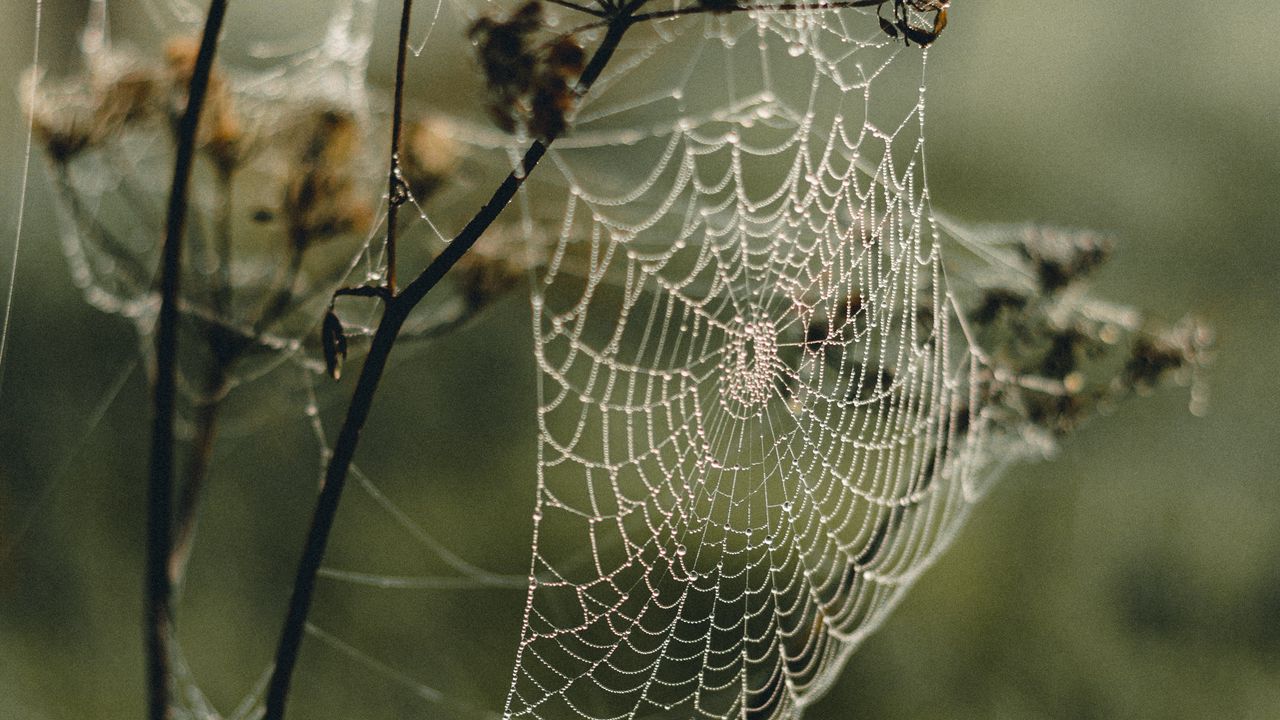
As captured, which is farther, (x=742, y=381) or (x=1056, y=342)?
(x=742, y=381)

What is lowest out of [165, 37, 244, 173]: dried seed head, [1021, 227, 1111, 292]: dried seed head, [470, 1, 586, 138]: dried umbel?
[165, 37, 244, 173]: dried seed head

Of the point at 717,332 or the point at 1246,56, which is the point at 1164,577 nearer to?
the point at 1246,56

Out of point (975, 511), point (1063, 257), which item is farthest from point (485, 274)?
point (975, 511)

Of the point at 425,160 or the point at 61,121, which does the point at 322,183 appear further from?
the point at 61,121

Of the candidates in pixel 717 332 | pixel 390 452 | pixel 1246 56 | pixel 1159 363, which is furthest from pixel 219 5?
pixel 1246 56

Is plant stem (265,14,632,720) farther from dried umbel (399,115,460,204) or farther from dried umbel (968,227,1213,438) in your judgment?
dried umbel (968,227,1213,438)

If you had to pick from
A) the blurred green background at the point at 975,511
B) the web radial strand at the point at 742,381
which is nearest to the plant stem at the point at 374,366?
the web radial strand at the point at 742,381

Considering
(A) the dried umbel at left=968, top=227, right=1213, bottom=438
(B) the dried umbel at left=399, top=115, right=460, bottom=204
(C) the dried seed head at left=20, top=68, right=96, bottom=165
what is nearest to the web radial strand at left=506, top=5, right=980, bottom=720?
(A) the dried umbel at left=968, top=227, right=1213, bottom=438
